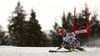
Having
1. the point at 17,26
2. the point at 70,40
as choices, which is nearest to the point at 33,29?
the point at 17,26

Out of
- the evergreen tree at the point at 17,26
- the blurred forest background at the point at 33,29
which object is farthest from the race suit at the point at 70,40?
the evergreen tree at the point at 17,26

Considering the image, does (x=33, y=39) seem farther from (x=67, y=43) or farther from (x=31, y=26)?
(x=67, y=43)

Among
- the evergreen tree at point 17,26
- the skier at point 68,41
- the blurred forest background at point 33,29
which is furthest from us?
the evergreen tree at point 17,26

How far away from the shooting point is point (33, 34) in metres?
25.4

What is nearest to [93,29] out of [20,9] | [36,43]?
[36,43]

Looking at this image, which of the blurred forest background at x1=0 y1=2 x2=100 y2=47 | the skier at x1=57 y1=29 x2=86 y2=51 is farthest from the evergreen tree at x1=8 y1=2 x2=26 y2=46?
the skier at x1=57 y1=29 x2=86 y2=51

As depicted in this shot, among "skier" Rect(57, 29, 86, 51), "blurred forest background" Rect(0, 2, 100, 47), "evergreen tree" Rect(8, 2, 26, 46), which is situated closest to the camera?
"skier" Rect(57, 29, 86, 51)

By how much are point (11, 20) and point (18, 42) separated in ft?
17.7

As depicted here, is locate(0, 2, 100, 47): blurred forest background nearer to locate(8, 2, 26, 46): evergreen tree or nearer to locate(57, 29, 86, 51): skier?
locate(8, 2, 26, 46): evergreen tree

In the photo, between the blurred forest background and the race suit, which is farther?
the blurred forest background

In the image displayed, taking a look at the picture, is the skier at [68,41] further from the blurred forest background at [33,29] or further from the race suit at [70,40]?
the blurred forest background at [33,29]

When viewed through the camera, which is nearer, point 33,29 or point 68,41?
point 68,41

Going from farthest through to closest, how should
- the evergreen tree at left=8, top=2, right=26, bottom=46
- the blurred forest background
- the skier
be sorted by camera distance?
1. the evergreen tree at left=8, top=2, right=26, bottom=46
2. the blurred forest background
3. the skier

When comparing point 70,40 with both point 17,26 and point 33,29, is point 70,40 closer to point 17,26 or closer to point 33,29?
point 33,29
